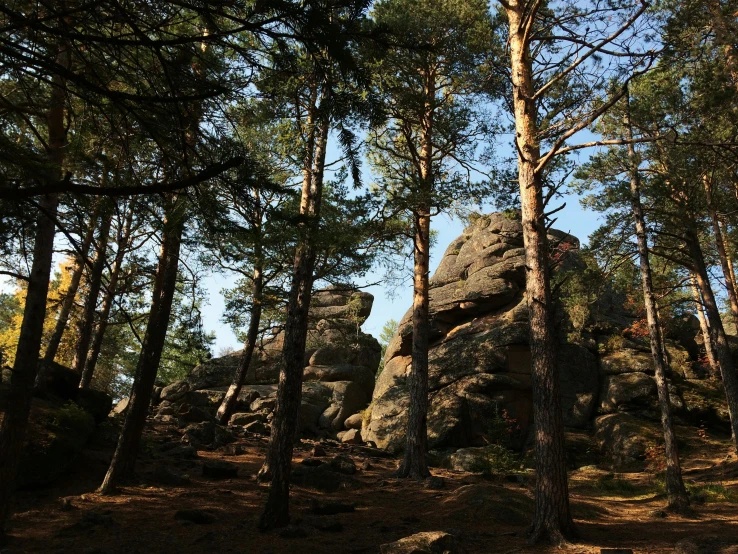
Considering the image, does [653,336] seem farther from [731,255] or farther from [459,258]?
[459,258]

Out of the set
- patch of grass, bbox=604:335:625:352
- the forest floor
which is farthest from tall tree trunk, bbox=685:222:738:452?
patch of grass, bbox=604:335:625:352

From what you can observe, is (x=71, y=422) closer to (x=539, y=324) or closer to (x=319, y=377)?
(x=539, y=324)

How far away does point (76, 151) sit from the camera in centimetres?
566

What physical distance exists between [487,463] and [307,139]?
355 inches

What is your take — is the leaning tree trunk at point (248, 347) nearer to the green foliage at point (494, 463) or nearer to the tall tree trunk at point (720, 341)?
the green foliage at point (494, 463)

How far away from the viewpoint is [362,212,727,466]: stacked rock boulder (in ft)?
54.8

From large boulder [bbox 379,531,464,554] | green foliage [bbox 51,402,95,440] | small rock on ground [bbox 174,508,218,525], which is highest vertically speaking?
green foliage [bbox 51,402,95,440]

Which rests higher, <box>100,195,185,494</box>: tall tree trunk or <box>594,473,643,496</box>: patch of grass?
<box>100,195,185,494</box>: tall tree trunk

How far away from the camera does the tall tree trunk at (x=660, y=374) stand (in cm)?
1013

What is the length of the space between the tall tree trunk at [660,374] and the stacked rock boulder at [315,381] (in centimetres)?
943

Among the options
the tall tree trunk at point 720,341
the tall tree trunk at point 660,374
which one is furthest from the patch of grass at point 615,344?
the tall tree trunk at point 660,374

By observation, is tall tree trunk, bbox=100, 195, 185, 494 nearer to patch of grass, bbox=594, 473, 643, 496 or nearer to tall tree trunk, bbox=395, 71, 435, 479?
tall tree trunk, bbox=395, 71, 435, 479

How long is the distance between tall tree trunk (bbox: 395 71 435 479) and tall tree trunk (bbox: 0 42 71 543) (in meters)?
6.78

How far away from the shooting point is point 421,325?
1305cm
